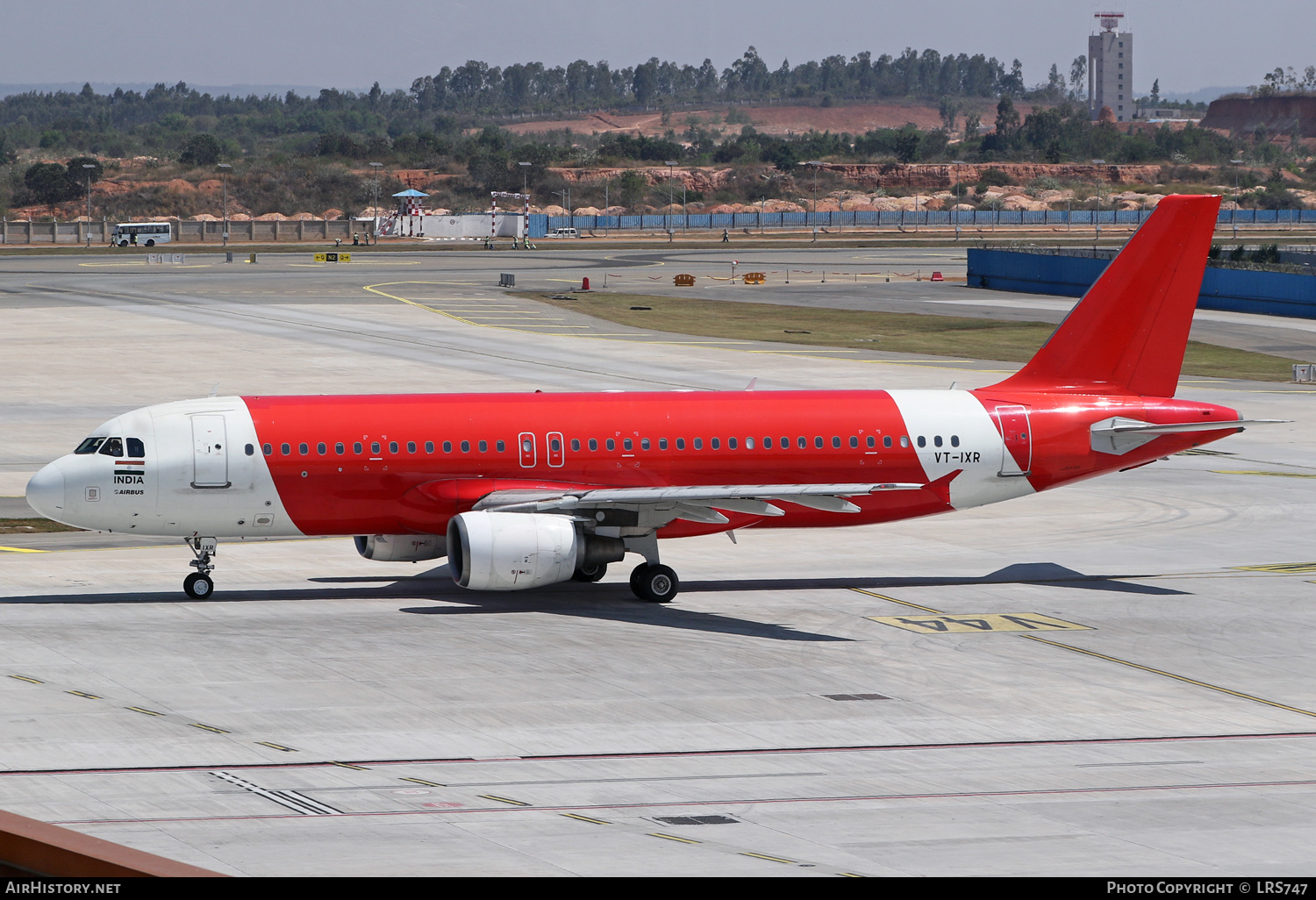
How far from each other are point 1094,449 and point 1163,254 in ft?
17.4

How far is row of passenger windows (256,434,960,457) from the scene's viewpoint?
34531 millimetres

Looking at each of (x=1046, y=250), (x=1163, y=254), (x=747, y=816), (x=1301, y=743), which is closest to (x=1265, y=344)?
(x=1046, y=250)

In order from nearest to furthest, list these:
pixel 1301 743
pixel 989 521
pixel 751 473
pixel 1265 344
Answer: pixel 1301 743
pixel 751 473
pixel 989 521
pixel 1265 344

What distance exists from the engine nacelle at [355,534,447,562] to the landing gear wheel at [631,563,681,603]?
4497mm

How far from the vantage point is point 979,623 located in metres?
33.7

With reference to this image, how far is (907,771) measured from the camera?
76.2 feet

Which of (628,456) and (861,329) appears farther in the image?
(861,329)

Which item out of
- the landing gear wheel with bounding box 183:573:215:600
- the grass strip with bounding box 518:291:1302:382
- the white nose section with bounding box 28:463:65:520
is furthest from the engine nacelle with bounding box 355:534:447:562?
the grass strip with bounding box 518:291:1302:382

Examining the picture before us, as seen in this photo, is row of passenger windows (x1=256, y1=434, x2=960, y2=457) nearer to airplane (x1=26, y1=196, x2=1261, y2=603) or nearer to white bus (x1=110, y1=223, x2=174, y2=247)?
airplane (x1=26, y1=196, x2=1261, y2=603)

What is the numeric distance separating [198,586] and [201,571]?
0.42 metres

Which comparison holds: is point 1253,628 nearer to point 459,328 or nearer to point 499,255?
point 459,328

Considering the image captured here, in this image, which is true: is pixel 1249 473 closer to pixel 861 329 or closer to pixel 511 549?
pixel 511 549

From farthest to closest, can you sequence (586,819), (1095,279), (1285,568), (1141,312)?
(1095,279)
(1285,568)
(1141,312)
(586,819)

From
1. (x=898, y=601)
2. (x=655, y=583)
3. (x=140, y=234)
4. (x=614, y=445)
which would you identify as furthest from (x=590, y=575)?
(x=140, y=234)
